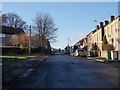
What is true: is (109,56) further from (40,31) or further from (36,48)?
(40,31)

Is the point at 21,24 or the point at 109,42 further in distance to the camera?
the point at 21,24

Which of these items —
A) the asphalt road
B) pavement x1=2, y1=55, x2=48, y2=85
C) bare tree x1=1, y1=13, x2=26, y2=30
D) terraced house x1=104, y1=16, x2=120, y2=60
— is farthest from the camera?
bare tree x1=1, y1=13, x2=26, y2=30

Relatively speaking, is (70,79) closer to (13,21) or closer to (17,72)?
(17,72)

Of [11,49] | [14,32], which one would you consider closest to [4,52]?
[11,49]

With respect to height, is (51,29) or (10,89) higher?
(51,29)

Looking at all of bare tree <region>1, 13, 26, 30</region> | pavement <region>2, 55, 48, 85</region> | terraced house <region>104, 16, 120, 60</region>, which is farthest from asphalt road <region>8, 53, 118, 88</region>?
bare tree <region>1, 13, 26, 30</region>

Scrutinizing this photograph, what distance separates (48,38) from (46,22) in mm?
4664

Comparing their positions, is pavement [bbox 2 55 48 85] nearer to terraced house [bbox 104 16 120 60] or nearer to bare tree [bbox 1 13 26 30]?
terraced house [bbox 104 16 120 60]

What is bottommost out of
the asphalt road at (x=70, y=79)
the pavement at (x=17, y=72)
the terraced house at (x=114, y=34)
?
the asphalt road at (x=70, y=79)

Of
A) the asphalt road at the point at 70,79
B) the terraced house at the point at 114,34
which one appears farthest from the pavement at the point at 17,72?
the terraced house at the point at 114,34

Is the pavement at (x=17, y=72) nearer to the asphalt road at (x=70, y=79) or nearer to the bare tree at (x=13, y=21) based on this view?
the asphalt road at (x=70, y=79)

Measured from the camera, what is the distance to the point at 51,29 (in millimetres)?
95188

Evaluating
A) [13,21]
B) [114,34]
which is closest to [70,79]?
[114,34]

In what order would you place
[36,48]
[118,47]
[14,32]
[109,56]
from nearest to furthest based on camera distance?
1. [109,56]
2. [118,47]
3. [36,48]
4. [14,32]
